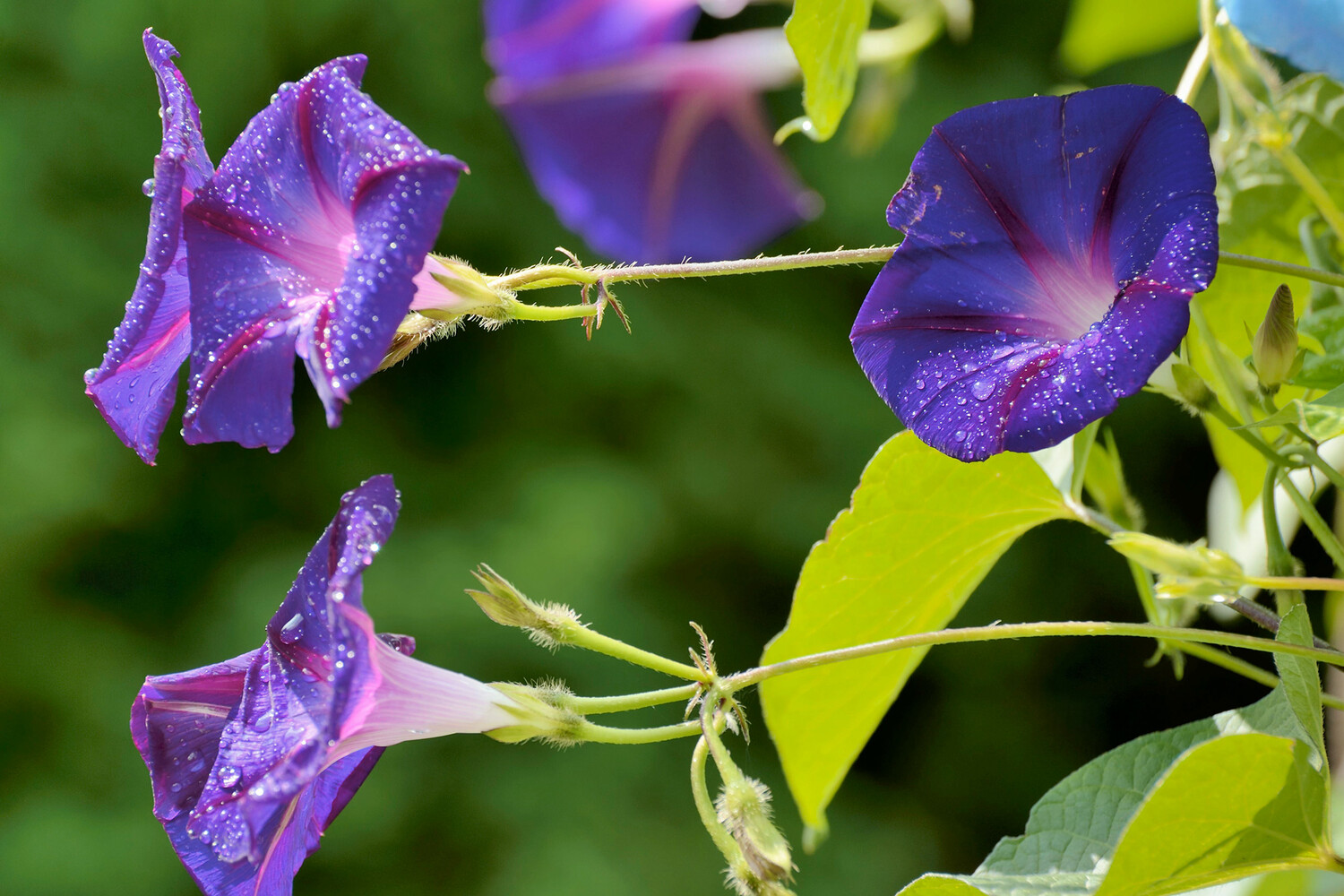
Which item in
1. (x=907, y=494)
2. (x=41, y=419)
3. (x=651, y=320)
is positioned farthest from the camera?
(x=651, y=320)

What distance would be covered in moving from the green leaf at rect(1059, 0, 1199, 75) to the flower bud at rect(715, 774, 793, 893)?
0.59 m

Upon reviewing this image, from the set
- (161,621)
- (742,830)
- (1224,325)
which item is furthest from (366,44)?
(742,830)

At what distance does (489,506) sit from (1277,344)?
1.07 meters

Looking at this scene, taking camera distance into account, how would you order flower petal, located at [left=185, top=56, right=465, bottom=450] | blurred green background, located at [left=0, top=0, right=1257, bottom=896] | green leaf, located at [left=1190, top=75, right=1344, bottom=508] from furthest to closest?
blurred green background, located at [left=0, top=0, right=1257, bottom=896] < green leaf, located at [left=1190, top=75, right=1344, bottom=508] < flower petal, located at [left=185, top=56, right=465, bottom=450]

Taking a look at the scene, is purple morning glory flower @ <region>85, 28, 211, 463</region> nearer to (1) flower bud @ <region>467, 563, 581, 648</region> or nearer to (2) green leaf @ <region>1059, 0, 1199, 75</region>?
(1) flower bud @ <region>467, 563, 581, 648</region>

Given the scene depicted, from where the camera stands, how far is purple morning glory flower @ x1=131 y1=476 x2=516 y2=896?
12.1 inches

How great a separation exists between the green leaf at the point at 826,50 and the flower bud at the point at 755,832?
0.84 feet

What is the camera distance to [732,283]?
141 cm

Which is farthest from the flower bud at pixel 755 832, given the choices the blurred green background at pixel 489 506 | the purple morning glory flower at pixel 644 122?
the blurred green background at pixel 489 506

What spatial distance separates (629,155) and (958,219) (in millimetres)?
553

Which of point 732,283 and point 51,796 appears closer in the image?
point 51,796

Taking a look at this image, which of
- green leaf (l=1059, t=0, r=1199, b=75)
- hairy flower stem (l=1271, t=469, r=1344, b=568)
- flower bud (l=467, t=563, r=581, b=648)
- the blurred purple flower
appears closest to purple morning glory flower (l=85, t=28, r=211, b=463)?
the blurred purple flower

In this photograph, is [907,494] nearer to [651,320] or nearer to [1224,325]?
[1224,325]

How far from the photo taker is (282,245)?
13.6 inches
